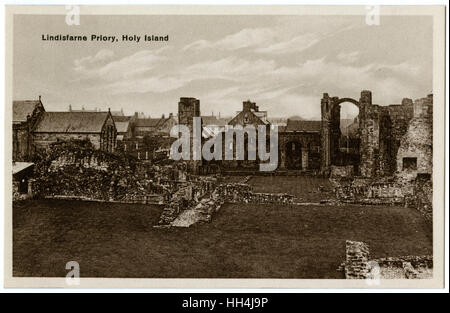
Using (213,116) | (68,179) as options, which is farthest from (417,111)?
(68,179)

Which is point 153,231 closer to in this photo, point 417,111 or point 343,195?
point 343,195

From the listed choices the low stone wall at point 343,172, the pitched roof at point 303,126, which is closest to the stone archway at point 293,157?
the pitched roof at point 303,126

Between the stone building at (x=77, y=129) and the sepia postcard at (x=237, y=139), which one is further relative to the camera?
the stone building at (x=77, y=129)

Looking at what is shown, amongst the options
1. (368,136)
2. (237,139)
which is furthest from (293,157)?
(368,136)

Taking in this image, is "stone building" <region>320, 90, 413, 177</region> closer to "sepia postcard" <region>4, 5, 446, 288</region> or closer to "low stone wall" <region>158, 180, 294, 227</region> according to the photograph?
"sepia postcard" <region>4, 5, 446, 288</region>

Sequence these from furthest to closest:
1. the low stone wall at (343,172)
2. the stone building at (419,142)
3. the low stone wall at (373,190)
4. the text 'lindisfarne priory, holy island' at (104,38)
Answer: the low stone wall at (343,172), the low stone wall at (373,190), the text 'lindisfarne priory, holy island' at (104,38), the stone building at (419,142)

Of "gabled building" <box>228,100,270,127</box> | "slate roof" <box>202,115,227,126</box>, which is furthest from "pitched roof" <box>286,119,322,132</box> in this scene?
"slate roof" <box>202,115,227,126</box>

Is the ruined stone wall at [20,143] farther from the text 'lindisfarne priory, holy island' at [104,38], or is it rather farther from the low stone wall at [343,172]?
the low stone wall at [343,172]

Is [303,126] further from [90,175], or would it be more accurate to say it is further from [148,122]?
[90,175]
